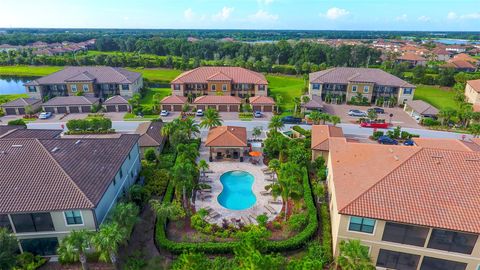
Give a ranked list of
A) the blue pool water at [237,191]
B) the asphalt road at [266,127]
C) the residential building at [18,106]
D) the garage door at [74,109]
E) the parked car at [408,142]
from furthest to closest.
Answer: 1. the garage door at [74,109]
2. the residential building at [18,106]
3. the asphalt road at [266,127]
4. the parked car at [408,142]
5. the blue pool water at [237,191]

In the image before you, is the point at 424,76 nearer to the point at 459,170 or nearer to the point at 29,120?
the point at 459,170

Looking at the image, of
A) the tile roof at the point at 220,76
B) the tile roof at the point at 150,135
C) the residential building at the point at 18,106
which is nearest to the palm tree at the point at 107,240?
the tile roof at the point at 150,135

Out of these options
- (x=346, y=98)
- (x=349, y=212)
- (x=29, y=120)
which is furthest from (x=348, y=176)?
(x=29, y=120)

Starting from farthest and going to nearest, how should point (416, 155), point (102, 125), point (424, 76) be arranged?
point (424, 76) → point (102, 125) → point (416, 155)

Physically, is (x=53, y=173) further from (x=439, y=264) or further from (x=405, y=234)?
(x=439, y=264)

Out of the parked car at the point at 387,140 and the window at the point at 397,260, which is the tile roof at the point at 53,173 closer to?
the window at the point at 397,260

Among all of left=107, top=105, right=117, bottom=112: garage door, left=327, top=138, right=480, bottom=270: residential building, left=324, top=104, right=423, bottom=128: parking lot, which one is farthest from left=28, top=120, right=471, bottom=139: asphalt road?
left=327, top=138, right=480, bottom=270: residential building

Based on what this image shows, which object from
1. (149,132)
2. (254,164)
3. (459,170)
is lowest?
(254,164)
